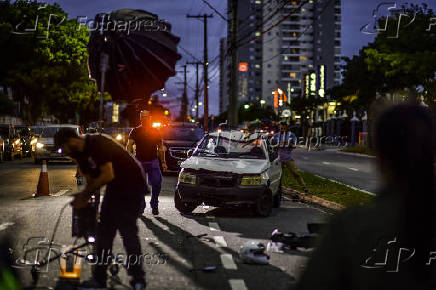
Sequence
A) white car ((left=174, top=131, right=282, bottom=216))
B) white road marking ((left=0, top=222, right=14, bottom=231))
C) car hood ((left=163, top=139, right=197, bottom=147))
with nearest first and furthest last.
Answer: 1. white road marking ((left=0, top=222, right=14, bottom=231))
2. white car ((left=174, top=131, right=282, bottom=216))
3. car hood ((left=163, top=139, right=197, bottom=147))

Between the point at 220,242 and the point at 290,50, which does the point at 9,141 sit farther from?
the point at 290,50

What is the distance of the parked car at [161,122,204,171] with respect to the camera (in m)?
22.9

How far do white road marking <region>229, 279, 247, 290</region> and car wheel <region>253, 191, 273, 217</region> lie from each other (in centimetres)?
529

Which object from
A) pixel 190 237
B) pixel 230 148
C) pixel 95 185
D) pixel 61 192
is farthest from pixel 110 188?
pixel 61 192

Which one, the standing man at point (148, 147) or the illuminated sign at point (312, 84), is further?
the illuminated sign at point (312, 84)

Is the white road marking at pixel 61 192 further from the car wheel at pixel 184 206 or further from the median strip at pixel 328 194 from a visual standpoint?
the median strip at pixel 328 194

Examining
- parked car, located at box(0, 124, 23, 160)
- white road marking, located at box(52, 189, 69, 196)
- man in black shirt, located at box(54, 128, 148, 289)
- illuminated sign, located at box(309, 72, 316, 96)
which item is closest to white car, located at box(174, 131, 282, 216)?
white road marking, located at box(52, 189, 69, 196)

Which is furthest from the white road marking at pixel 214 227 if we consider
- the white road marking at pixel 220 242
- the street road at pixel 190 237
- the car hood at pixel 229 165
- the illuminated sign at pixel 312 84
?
the illuminated sign at pixel 312 84

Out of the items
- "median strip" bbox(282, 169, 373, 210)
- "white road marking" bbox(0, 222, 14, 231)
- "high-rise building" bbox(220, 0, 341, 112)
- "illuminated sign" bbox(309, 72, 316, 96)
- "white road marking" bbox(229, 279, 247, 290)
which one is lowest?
"median strip" bbox(282, 169, 373, 210)

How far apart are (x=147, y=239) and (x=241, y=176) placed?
3.26 metres

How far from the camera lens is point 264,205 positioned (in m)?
12.2

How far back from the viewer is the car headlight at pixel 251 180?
12.0m

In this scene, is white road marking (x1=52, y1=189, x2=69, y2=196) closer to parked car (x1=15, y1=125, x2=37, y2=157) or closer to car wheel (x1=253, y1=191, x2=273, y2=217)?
car wheel (x1=253, y1=191, x2=273, y2=217)

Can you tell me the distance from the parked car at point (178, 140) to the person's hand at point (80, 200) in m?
16.1
